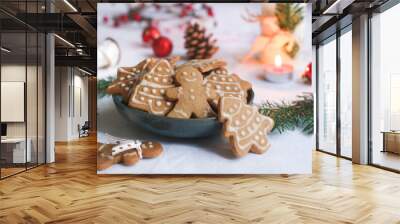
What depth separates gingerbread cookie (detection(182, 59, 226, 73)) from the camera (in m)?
5.68

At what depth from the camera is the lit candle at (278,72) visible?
5.77 m

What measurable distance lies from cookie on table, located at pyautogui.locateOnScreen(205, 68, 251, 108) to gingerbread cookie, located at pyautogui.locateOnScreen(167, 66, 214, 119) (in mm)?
103

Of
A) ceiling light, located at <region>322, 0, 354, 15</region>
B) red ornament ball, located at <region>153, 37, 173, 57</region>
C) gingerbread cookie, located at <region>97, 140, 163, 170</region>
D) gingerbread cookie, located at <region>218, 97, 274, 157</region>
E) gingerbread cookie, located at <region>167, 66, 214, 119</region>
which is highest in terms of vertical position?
ceiling light, located at <region>322, 0, 354, 15</region>

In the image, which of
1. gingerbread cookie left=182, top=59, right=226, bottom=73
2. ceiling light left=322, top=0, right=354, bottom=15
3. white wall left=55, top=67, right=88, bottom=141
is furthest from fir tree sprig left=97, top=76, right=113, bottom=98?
white wall left=55, top=67, right=88, bottom=141

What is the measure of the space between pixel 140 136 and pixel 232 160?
58.4 inches

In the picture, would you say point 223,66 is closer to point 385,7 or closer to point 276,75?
point 276,75

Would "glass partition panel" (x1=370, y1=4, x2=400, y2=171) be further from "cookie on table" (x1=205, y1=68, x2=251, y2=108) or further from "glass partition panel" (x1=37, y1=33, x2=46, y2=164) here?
"glass partition panel" (x1=37, y1=33, x2=46, y2=164)

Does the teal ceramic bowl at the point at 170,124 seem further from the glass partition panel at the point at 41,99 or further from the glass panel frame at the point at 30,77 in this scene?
the glass partition panel at the point at 41,99

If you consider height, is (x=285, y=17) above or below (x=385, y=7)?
below

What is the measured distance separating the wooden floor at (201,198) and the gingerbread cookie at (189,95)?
1.04m

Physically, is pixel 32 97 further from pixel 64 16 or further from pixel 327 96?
pixel 327 96

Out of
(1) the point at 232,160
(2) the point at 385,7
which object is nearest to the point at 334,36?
(2) the point at 385,7

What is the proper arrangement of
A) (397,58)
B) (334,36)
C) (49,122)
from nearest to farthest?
(397,58), (49,122), (334,36)

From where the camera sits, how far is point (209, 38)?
19.1ft
